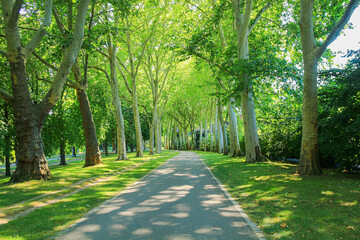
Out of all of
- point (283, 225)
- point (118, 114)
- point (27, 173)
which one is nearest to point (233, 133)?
point (118, 114)

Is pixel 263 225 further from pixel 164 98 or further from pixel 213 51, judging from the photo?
pixel 164 98

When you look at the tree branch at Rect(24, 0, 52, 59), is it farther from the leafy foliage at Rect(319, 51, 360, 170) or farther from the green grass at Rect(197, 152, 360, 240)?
the leafy foliage at Rect(319, 51, 360, 170)

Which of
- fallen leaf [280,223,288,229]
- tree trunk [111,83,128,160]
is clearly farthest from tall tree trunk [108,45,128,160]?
fallen leaf [280,223,288,229]

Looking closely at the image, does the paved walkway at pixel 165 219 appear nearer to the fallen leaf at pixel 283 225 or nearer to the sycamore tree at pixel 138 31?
the fallen leaf at pixel 283 225

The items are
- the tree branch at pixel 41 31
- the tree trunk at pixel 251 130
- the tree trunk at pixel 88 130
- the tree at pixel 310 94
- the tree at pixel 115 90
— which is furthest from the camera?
the tree at pixel 115 90

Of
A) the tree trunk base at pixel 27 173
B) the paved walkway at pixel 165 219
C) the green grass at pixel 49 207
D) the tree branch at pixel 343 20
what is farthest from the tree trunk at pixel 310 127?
the tree trunk base at pixel 27 173

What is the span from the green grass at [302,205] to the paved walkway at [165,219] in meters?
0.54

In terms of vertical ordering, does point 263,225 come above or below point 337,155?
below

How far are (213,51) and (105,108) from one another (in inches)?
736

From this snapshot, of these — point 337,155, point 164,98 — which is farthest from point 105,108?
point 337,155

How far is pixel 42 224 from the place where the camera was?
5406mm

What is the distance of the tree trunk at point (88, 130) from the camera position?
17.1 m

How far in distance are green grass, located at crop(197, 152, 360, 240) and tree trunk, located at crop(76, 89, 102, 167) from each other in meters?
10.8

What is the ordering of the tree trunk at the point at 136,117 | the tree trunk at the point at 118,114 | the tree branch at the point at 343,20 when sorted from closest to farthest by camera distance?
the tree branch at the point at 343,20
the tree trunk at the point at 118,114
the tree trunk at the point at 136,117
